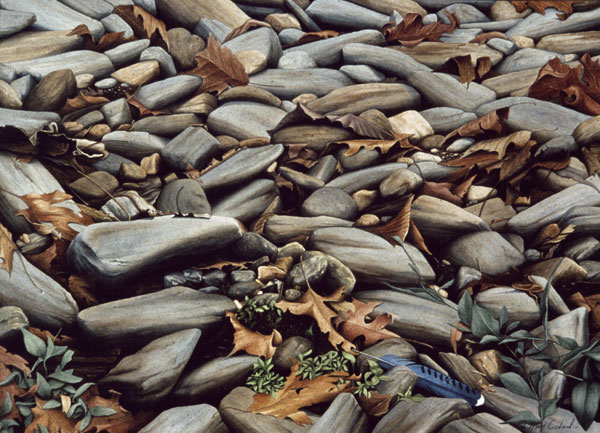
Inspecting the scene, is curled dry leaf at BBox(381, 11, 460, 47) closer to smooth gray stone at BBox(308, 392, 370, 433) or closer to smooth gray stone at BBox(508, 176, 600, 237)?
smooth gray stone at BBox(508, 176, 600, 237)

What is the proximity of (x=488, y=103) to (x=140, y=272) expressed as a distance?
1.71 m

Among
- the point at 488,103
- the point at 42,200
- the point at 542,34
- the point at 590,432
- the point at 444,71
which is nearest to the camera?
the point at 590,432

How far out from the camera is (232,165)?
2402 mm

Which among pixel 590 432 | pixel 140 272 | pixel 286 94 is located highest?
pixel 286 94

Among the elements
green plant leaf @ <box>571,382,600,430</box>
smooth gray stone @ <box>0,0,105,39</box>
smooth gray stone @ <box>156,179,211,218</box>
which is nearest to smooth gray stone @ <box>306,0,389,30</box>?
smooth gray stone @ <box>0,0,105,39</box>

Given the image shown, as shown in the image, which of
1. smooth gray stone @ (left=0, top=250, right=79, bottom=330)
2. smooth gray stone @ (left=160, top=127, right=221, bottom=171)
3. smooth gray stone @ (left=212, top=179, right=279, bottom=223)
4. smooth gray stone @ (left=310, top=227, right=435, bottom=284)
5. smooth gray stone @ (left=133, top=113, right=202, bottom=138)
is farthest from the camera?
smooth gray stone @ (left=133, top=113, right=202, bottom=138)

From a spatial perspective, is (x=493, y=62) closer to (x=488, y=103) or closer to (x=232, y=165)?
(x=488, y=103)

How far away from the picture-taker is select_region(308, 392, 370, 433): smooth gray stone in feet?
5.34

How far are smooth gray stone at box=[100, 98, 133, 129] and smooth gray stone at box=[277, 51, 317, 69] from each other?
31.2 inches

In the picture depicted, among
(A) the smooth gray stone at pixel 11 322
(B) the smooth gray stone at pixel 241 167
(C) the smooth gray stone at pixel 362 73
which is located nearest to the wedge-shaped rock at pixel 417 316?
(B) the smooth gray stone at pixel 241 167

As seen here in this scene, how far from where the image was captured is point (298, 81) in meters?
2.87

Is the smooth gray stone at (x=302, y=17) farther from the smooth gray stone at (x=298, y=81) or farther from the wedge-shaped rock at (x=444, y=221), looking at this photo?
the wedge-shaped rock at (x=444, y=221)

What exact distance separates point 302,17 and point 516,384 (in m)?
2.32

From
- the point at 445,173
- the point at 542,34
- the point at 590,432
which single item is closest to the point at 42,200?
the point at 445,173
